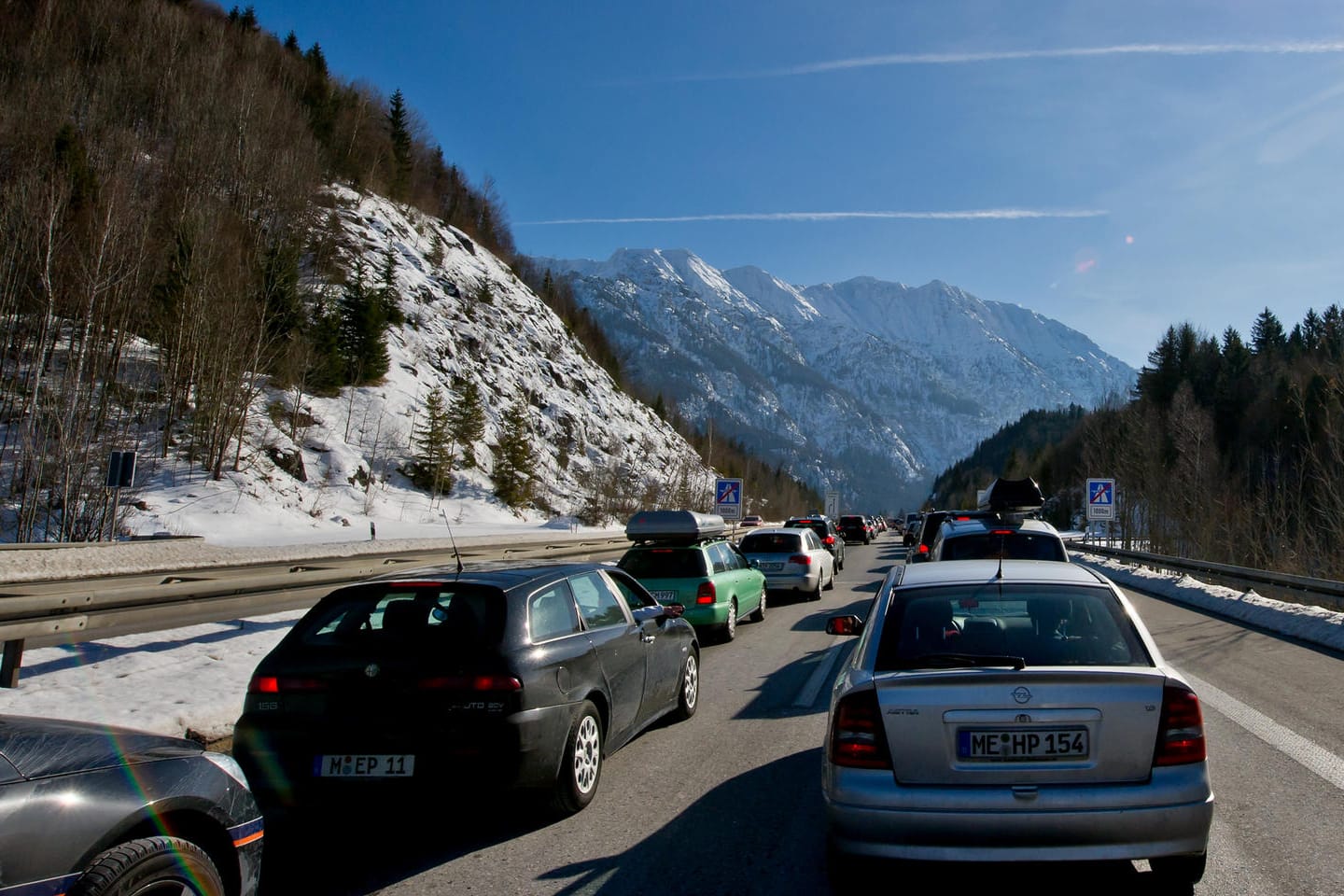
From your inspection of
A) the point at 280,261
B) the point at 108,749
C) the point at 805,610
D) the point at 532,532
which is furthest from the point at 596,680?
the point at 280,261

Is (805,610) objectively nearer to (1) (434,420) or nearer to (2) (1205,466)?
(1) (434,420)

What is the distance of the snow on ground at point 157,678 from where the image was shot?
693cm

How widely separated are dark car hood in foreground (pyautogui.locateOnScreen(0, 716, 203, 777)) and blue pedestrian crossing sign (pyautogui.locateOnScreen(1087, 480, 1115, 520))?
31457 millimetres

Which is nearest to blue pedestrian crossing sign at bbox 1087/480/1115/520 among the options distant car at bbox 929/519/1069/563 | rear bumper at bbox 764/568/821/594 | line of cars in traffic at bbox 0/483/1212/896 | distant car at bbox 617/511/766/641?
rear bumper at bbox 764/568/821/594

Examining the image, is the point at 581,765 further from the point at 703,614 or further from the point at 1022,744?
the point at 703,614

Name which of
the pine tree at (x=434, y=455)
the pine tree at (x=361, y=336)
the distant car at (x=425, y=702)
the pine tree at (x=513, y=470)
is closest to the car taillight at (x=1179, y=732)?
the distant car at (x=425, y=702)

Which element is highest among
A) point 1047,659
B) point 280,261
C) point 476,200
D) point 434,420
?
point 476,200

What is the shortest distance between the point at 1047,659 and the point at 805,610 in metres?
13.3

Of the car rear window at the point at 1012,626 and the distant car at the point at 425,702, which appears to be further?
the distant car at the point at 425,702

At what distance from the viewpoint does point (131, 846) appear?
2.79 metres

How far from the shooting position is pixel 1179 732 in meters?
3.73

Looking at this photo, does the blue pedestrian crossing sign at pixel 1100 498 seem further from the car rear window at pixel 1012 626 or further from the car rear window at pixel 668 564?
the car rear window at pixel 1012 626

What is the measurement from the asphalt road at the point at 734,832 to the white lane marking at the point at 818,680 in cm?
23

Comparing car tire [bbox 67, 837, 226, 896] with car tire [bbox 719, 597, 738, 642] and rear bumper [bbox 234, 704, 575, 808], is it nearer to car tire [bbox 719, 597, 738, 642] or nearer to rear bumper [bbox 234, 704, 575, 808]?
rear bumper [bbox 234, 704, 575, 808]
